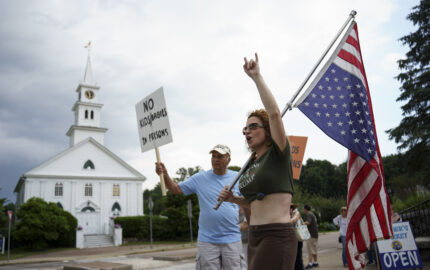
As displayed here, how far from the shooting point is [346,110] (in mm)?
4199

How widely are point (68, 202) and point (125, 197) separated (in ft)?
22.5

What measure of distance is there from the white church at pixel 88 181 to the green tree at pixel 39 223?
6.47 meters

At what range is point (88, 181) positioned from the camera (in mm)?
42500

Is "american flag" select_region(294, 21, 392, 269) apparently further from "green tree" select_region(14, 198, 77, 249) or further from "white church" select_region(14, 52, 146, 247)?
"white church" select_region(14, 52, 146, 247)

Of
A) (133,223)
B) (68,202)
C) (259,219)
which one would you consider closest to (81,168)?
(68,202)

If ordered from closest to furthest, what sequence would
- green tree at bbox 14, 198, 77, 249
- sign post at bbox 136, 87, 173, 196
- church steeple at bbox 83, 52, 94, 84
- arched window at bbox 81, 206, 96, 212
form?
sign post at bbox 136, 87, 173, 196
green tree at bbox 14, 198, 77, 249
arched window at bbox 81, 206, 96, 212
church steeple at bbox 83, 52, 94, 84

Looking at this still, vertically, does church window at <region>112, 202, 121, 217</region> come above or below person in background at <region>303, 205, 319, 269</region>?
above

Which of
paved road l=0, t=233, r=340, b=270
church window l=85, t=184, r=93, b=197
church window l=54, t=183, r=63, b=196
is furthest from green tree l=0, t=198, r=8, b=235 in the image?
church window l=85, t=184, r=93, b=197

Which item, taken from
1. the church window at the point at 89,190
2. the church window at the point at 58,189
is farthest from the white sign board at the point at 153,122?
the church window at the point at 89,190

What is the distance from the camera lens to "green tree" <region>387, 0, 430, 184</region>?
55.4 feet

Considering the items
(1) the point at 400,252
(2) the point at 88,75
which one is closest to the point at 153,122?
(1) the point at 400,252

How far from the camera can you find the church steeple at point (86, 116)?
46631mm

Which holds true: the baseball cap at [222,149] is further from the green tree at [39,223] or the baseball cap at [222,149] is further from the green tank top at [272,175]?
the green tree at [39,223]

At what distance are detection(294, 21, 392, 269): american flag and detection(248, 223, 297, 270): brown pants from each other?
199cm
